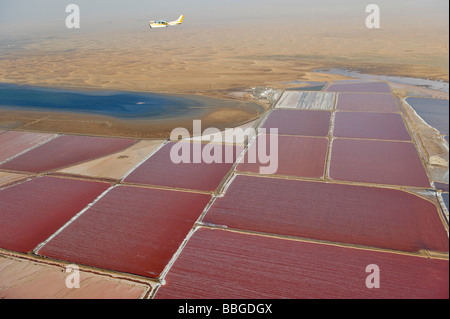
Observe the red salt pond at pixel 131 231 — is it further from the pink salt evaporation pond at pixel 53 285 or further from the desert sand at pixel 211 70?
the desert sand at pixel 211 70

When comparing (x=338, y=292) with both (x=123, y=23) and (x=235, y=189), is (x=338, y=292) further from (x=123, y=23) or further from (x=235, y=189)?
(x=123, y=23)

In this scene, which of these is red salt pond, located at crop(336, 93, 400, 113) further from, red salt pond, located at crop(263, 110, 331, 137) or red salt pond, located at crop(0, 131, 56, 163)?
red salt pond, located at crop(0, 131, 56, 163)

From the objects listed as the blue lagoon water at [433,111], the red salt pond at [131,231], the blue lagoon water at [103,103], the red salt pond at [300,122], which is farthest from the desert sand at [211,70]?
the red salt pond at [131,231]

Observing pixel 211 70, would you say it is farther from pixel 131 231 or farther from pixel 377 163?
pixel 131 231

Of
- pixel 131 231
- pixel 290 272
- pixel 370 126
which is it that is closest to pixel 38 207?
pixel 131 231

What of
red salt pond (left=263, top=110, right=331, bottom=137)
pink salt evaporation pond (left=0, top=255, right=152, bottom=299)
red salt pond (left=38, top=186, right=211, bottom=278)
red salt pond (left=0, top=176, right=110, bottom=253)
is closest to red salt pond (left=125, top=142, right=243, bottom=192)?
red salt pond (left=38, top=186, right=211, bottom=278)

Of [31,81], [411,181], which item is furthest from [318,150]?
[31,81]

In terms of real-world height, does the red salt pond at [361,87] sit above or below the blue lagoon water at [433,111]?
above
